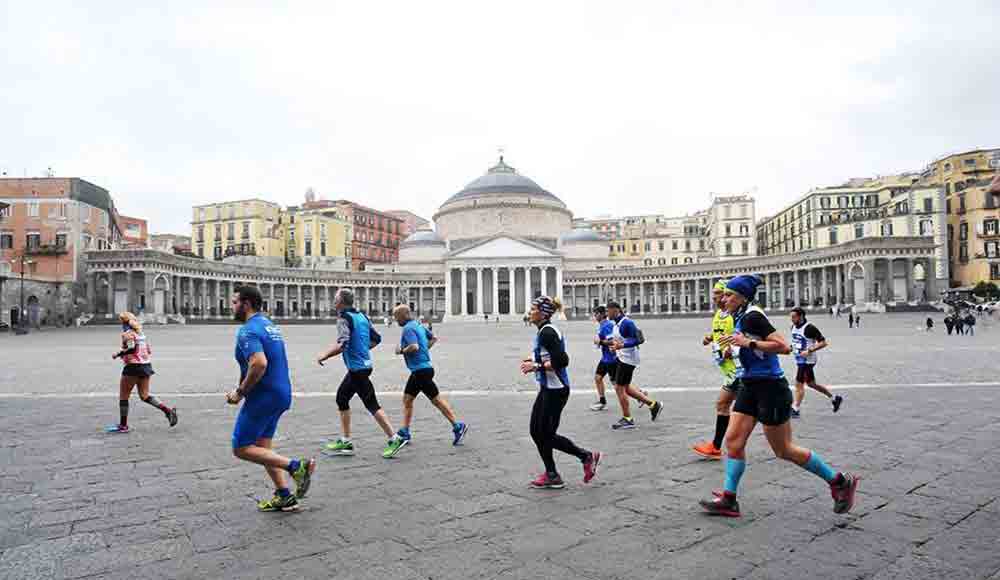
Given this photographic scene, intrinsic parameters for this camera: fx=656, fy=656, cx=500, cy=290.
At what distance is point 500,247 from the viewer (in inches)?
3014

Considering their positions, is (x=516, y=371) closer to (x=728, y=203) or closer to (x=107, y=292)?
(x=107, y=292)

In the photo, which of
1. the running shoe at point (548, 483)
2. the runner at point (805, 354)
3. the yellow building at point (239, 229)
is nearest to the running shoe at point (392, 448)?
the running shoe at point (548, 483)

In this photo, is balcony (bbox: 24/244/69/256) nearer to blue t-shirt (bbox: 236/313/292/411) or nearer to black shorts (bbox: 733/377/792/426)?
blue t-shirt (bbox: 236/313/292/411)

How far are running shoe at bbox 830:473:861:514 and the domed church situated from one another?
6738 centimetres

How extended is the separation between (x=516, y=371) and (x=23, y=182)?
52157 millimetres

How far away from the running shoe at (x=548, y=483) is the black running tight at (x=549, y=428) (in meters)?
0.06

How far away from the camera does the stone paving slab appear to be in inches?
148

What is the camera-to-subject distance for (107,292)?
54.3m

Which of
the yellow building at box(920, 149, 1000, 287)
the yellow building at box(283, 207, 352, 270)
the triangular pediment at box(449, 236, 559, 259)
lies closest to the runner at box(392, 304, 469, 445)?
the yellow building at box(920, 149, 1000, 287)

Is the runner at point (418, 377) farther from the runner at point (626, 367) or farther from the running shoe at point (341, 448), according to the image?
the runner at point (626, 367)

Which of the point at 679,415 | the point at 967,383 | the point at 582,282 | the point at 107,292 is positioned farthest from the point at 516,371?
the point at 582,282

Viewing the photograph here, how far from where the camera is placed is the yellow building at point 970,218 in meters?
58.1

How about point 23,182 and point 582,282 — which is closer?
point 23,182

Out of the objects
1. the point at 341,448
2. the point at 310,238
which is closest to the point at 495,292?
the point at 310,238
